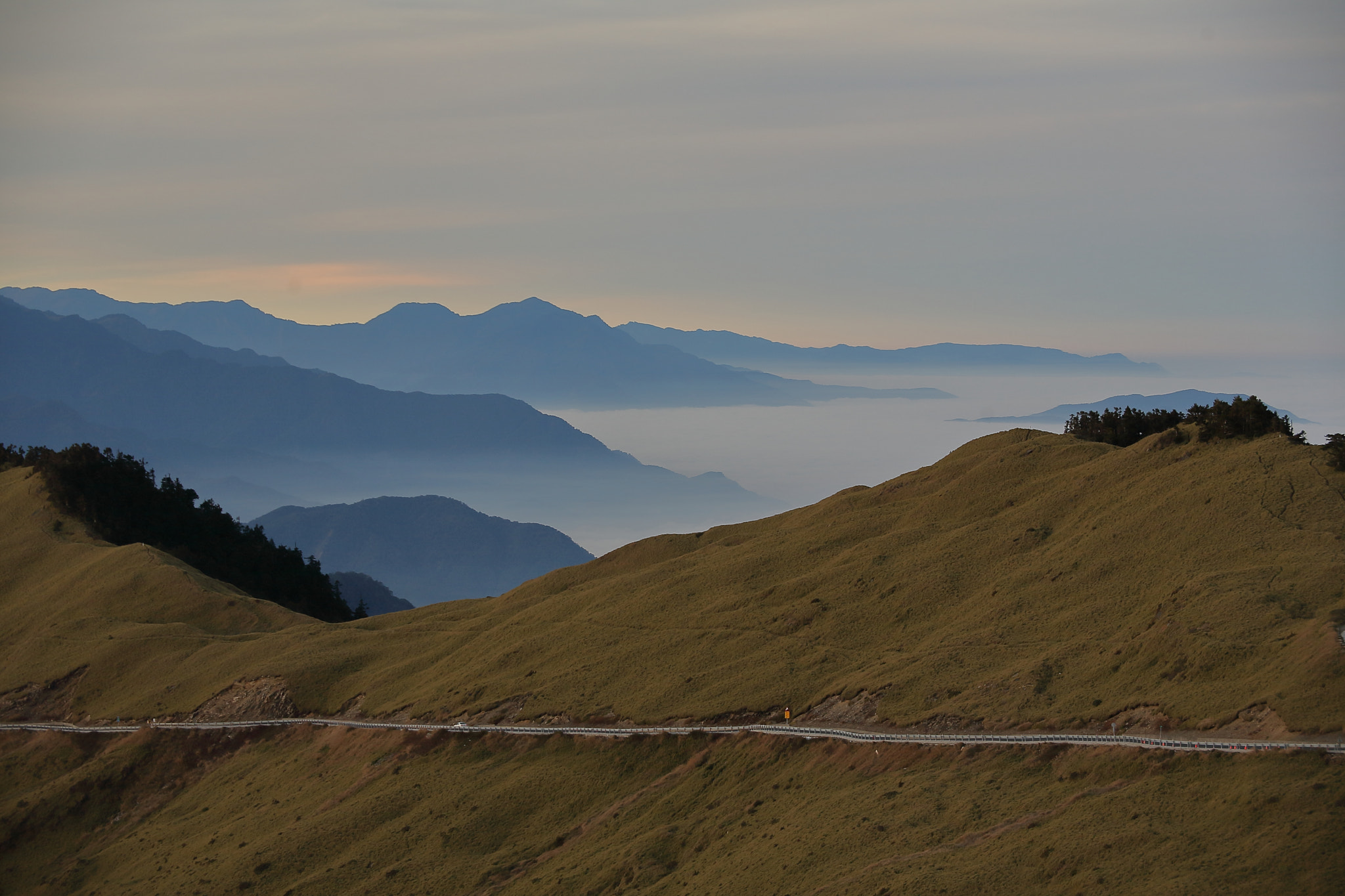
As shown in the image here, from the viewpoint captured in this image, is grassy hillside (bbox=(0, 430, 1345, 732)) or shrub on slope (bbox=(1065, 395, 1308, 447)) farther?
shrub on slope (bbox=(1065, 395, 1308, 447))

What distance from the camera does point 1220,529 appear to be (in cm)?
5775

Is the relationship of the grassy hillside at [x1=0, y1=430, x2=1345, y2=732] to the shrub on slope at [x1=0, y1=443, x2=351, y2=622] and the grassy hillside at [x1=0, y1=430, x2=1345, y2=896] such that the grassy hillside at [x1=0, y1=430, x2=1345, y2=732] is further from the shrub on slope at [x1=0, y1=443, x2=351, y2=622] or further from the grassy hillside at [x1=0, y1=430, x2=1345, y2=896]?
the shrub on slope at [x1=0, y1=443, x2=351, y2=622]

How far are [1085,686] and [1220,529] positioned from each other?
46.1 feet

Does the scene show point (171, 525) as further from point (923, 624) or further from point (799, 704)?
point (923, 624)

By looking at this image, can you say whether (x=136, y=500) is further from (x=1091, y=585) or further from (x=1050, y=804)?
(x=1050, y=804)

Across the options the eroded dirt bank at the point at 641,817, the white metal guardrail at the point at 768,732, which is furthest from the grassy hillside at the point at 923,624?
the eroded dirt bank at the point at 641,817

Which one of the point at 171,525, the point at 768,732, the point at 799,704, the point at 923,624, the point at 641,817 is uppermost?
the point at 171,525

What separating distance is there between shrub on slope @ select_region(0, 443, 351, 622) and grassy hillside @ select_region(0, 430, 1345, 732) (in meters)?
34.4

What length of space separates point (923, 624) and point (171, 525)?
106873mm

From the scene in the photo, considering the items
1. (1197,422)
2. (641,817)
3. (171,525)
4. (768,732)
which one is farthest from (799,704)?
(171,525)

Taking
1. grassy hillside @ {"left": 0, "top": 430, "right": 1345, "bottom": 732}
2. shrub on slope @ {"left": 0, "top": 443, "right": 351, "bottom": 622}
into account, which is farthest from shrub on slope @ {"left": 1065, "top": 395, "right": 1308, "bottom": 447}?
shrub on slope @ {"left": 0, "top": 443, "right": 351, "bottom": 622}

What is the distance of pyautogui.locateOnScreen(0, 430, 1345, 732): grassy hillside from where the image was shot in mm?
47781

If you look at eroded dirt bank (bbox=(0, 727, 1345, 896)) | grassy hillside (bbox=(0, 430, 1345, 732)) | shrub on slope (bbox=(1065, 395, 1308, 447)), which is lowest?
eroded dirt bank (bbox=(0, 727, 1345, 896))

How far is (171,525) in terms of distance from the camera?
143 meters
